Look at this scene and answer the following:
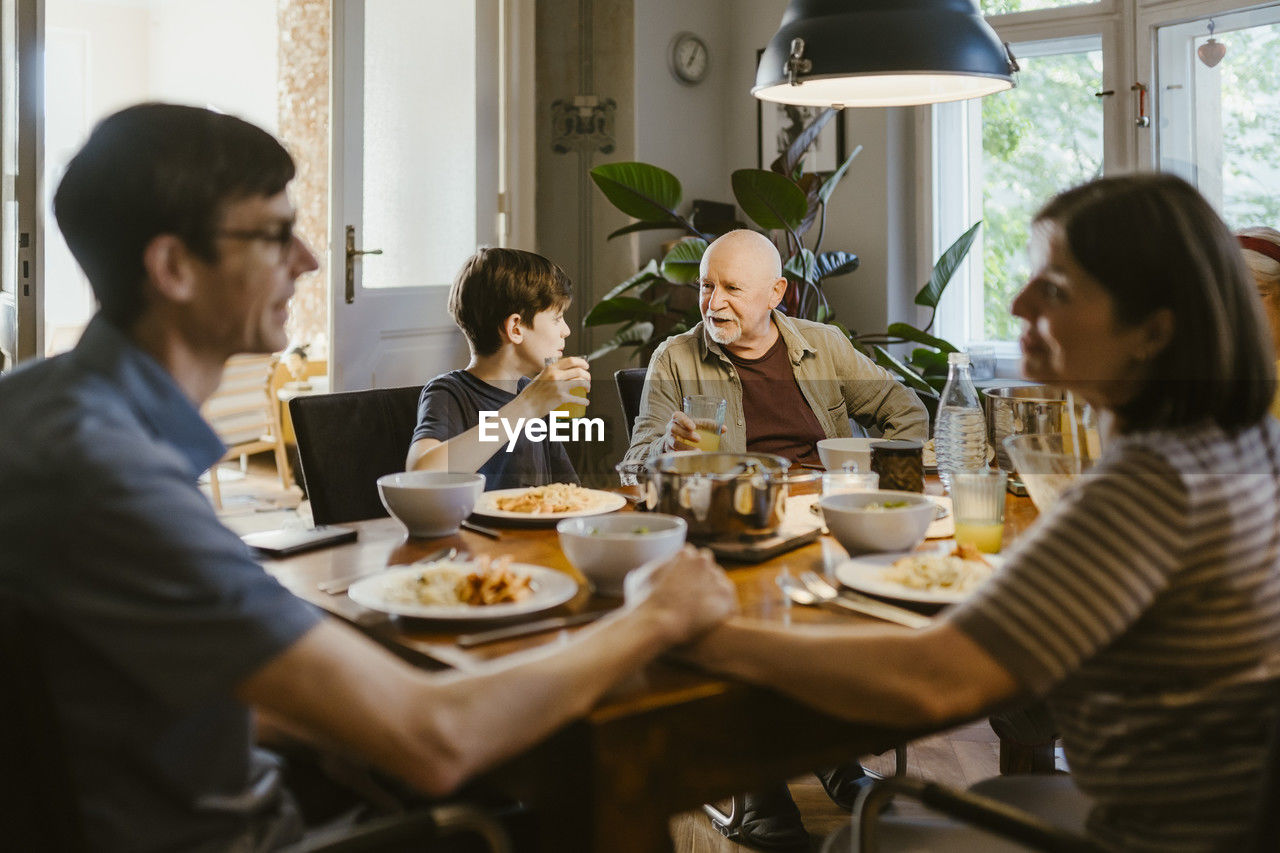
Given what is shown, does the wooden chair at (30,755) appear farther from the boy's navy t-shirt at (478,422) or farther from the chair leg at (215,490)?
the chair leg at (215,490)

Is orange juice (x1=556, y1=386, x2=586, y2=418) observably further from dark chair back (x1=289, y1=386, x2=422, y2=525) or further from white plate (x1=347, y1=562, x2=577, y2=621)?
white plate (x1=347, y1=562, x2=577, y2=621)

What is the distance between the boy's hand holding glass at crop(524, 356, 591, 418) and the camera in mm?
2025

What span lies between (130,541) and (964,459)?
1534 millimetres

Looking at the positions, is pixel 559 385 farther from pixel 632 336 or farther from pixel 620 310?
pixel 632 336

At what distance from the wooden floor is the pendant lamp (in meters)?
1.21

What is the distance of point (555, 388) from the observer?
6.64ft

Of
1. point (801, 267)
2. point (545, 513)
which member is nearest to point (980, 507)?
point (545, 513)

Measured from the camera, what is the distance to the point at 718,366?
2.81 m

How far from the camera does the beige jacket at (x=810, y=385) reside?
273cm

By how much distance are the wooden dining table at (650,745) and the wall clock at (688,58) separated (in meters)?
3.76

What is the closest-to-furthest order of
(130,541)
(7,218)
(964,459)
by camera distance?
(130,541)
(964,459)
(7,218)

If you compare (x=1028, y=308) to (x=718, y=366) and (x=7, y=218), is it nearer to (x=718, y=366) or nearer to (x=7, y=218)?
(x=718, y=366)

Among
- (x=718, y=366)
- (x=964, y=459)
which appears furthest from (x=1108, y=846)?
(x=718, y=366)
